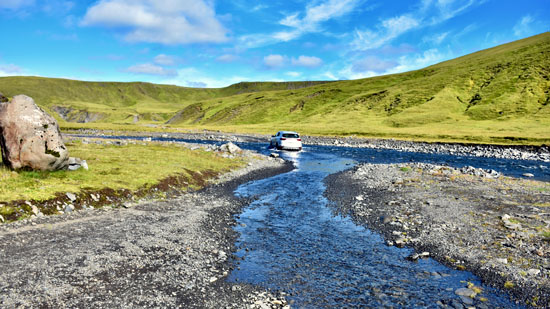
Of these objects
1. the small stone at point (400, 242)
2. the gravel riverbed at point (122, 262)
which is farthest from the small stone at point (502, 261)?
the gravel riverbed at point (122, 262)

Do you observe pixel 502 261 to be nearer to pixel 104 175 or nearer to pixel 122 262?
pixel 122 262

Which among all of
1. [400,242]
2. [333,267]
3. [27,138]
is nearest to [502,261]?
[400,242]

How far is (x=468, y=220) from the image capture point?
672 inches

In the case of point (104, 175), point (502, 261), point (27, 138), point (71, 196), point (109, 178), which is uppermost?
point (27, 138)

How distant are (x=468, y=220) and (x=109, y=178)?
75.4ft

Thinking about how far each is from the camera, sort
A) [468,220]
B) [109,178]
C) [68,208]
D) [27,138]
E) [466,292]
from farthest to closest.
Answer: [109,178], [27,138], [68,208], [468,220], [466,292]

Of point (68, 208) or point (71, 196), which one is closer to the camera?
point (68, 208)

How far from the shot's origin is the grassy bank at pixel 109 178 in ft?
55.3

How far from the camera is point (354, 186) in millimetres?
29000

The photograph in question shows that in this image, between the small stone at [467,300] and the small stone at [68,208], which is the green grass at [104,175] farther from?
the small stone at [467,300]

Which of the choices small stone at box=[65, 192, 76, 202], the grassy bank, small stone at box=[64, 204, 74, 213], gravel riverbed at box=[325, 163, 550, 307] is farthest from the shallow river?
small stone at box=[65, 192, 76, 202]

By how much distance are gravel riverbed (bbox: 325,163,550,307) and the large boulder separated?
771 inches

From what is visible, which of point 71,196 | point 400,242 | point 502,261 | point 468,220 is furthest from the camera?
point 71,196

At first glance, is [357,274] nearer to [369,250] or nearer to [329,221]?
[369,250]
